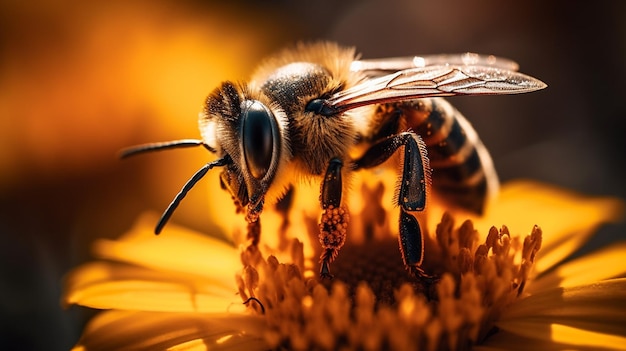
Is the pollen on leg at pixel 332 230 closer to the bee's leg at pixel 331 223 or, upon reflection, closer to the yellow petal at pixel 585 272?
the bee's leg at pixel 331 223

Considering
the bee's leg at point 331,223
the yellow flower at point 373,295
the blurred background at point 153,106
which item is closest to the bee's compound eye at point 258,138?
the bee's leg at point 331,223

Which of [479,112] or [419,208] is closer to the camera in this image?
[419,208]

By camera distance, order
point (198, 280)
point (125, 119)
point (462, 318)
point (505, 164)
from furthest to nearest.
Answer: point (505, 164), point (125, 119), point (198, 280), point (462, 318)

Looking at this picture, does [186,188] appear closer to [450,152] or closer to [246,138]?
[246,138]

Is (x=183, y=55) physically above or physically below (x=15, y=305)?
above

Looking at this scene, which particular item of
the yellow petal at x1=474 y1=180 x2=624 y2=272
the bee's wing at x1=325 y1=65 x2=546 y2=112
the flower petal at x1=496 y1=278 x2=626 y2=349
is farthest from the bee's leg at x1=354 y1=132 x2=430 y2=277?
the yellow petal at x1=474 y1=180 x2=624 y2=272

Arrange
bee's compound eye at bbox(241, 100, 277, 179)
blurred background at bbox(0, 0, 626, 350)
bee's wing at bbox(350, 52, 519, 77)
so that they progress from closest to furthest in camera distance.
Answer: bee's compound eye at bbox(241, 100, 277, 179) → bee's wing at bbox(350, 52, 519, 77) → blurred background at bbox(0, 0, 626, 350)

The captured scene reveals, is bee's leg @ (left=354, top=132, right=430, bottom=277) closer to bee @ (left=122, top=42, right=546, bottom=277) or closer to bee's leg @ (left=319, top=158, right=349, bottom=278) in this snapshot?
bee @ (left=122, top=42, right=546, bottom=277)

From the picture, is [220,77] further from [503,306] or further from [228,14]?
[503,306]

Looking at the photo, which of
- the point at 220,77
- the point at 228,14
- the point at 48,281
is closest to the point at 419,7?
the point at 228,14
